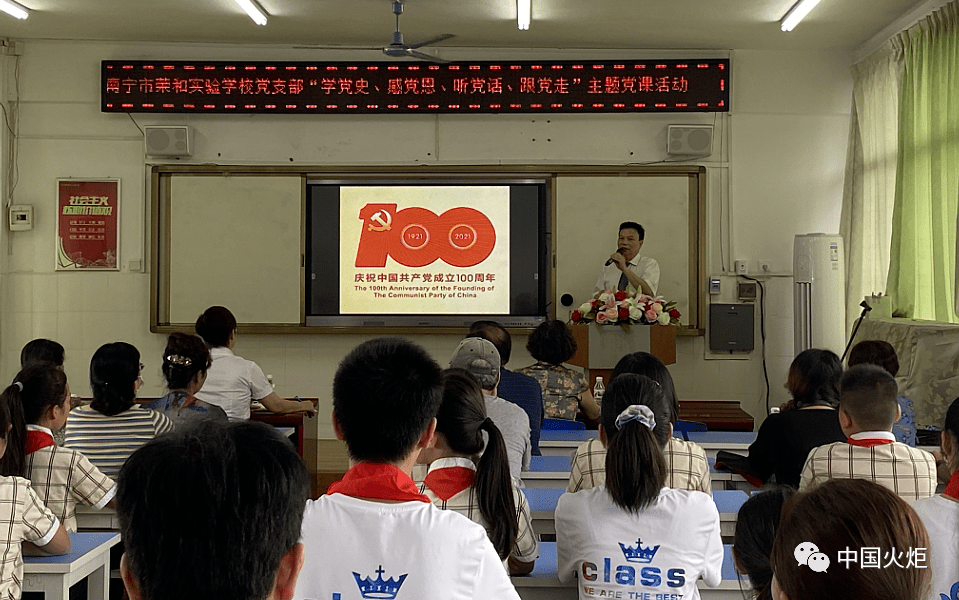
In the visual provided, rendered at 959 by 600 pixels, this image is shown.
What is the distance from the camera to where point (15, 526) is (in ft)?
7.43

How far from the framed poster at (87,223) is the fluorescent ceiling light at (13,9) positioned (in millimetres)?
1451

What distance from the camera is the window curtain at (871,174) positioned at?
6.45 metres

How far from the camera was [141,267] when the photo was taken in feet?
23.8

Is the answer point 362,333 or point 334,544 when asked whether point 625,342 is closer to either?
point 362,333

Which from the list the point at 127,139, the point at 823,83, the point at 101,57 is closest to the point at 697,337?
the point at 823,83

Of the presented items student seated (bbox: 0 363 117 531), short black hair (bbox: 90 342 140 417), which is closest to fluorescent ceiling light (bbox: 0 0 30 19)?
short black hair (bbox: 90 342 140 417)

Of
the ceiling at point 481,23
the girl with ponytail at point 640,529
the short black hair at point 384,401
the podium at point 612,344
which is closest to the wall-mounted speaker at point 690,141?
the ceiling at point 481,23

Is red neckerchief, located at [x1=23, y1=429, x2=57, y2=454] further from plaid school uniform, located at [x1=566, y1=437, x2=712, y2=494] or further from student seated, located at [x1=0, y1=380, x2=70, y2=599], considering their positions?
plaid school uniform, located at [x1=566, y1=437, x2=712, y2=494]

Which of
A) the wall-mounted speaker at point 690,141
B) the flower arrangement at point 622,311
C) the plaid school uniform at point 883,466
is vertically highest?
the wall-mounted speaker at point 690,141

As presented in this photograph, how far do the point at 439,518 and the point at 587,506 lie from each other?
0.82 meters

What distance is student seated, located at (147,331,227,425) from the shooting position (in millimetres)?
3715

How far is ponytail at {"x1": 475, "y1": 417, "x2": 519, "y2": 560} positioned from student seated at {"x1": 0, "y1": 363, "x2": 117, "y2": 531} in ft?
4.64

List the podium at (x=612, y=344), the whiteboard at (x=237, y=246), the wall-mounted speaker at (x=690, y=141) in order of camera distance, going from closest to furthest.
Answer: the podium at (x=612, y=344)
the wall-mounted speaker at (x=690, y=141)
the whiteboard at (x=237, y=246)

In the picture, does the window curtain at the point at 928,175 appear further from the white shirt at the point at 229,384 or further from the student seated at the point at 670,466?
the white shirt at the point at 229,384
